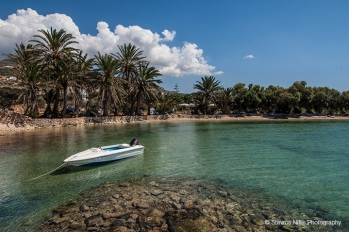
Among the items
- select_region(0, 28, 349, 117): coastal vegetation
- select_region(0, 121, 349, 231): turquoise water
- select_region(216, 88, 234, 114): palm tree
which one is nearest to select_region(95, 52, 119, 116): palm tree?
select_region(0, 28, 349, 117): coastal vegetation

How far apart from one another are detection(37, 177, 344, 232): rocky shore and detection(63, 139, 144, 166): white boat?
128 inches

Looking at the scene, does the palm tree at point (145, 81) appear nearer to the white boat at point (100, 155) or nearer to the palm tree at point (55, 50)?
the palm tree at point (55, 50)

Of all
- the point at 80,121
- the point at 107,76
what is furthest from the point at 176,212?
the point at 107,76

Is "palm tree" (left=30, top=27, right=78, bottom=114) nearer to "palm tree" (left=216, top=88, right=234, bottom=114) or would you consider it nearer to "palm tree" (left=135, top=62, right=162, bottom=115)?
"palm tree" (left=135, top=62, right=162, bottom=115)

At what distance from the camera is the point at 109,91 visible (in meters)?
40.0

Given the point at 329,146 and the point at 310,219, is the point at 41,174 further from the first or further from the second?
the point at 329,146

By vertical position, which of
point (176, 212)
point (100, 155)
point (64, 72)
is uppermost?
point (64, 72)

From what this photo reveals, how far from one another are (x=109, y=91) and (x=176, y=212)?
35.9m

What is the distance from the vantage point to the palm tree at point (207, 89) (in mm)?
58375

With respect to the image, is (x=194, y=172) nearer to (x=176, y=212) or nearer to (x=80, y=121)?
(x=176, y=212)

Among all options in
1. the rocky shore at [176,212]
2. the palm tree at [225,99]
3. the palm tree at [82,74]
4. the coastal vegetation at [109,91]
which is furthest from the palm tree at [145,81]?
the rocky shore at [176,212]

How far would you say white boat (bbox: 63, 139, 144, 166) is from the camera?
11625mm

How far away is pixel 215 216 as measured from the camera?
662 centimetres

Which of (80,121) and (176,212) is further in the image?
(80,121)
